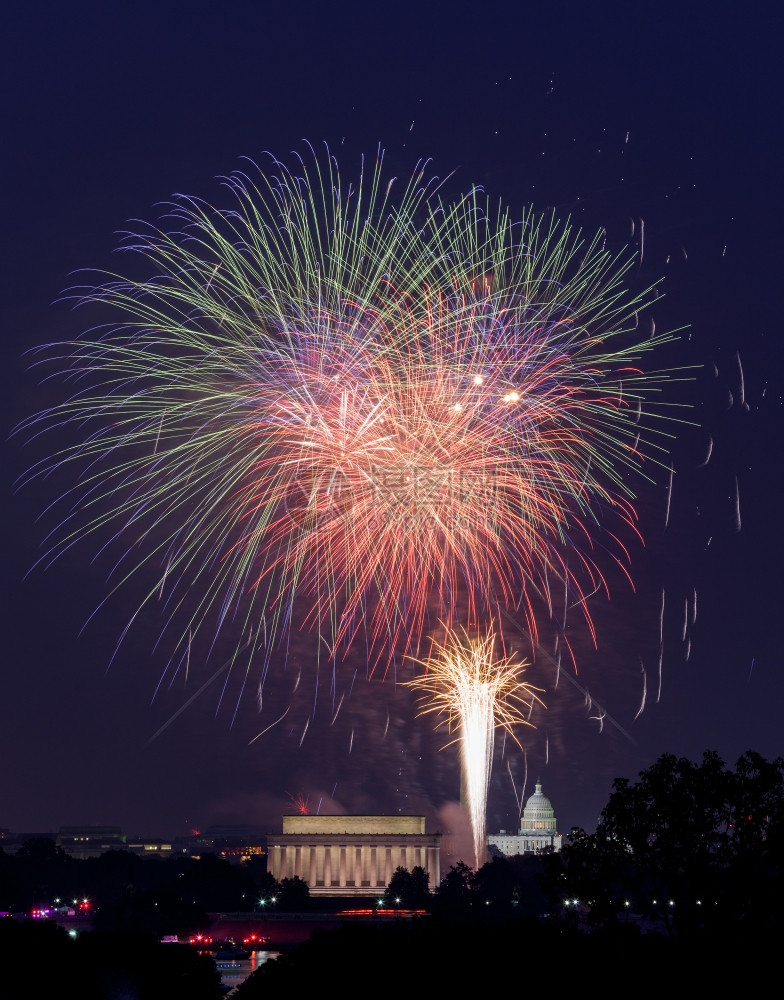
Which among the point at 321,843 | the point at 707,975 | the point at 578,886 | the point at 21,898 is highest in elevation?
the point at 321,843

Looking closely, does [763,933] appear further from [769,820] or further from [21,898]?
[21,898]

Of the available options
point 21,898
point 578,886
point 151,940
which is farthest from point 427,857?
point 578,886

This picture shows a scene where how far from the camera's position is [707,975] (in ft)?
102

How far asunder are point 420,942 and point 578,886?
5.53m

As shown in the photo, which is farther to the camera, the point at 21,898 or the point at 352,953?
the point at 21,898

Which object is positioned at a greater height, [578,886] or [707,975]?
[578,886]

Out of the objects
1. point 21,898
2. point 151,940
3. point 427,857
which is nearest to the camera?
point 151,940

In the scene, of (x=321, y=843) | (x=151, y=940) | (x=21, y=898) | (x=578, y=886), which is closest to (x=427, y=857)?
(x=321, y=843)

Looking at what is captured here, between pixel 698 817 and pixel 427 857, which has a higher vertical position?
pixel 427 857

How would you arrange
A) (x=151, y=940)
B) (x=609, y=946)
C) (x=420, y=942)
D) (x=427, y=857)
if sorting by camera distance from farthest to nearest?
(x=427, y=857), (x=151, y=940), (x=420, y=942), (x=609, y=946)

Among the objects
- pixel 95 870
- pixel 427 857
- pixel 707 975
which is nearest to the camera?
pixel 707 975

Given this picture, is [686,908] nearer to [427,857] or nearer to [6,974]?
[6,974]

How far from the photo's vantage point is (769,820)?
40.5m

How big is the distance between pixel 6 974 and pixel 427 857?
489 ft
